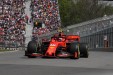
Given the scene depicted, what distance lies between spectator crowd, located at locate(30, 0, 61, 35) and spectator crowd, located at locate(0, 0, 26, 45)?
139cm

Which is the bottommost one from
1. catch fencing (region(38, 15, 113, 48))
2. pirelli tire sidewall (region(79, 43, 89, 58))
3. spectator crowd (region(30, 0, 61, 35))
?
pirelli tire sidewall (region(79, 43, 89, 58))

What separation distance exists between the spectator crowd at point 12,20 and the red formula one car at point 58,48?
74.6ft

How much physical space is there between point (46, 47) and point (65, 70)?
6067 millimetres

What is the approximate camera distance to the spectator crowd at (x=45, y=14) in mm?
49781

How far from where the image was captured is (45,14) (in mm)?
50781

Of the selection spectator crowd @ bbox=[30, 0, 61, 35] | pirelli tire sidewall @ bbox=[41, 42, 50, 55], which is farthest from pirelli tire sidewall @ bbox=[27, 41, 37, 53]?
spectator crowd @ bbox=[30, 0, 61, 35]

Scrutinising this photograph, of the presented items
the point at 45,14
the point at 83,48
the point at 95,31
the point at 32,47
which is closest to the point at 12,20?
the point at 45,14

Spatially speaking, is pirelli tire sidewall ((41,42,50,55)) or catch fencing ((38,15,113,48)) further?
catch fencing ((38,15,113,48))

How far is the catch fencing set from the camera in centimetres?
4479

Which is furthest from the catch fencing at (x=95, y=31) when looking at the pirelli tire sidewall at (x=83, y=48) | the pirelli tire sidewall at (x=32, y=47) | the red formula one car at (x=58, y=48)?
the pirelli tire sidewall at (x=32, y=47)

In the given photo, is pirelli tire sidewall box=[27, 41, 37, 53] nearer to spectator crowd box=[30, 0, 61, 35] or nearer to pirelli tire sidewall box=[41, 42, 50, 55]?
pirelli tire sidewall box=[41, 42, 50, 55]

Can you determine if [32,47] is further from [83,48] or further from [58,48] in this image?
[83,48]

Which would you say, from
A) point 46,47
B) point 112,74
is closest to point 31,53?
point 46,47

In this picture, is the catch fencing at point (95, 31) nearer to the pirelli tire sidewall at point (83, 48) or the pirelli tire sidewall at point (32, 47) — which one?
the pirelli tire sidewall at point (83, 48)
